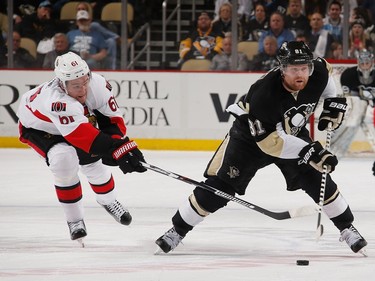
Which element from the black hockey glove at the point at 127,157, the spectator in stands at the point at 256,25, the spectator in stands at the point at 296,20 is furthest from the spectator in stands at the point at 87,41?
the black hockey glove at the point at 127,157

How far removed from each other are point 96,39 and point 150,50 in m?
0.51

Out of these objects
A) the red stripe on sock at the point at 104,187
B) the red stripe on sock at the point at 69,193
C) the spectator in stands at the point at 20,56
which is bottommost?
the spectator in stands at the point at 20,56

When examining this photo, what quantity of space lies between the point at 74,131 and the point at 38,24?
17.5 ft

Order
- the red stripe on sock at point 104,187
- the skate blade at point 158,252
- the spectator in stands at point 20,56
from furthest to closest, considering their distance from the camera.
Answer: the spectator in stands at point 20,56 < the red stripe on sock at point 104,187 < the skate blade at point 158,252

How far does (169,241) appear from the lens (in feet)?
14.4

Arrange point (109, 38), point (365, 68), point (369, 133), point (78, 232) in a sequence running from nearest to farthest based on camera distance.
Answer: point (78, 232) < point (365, 68) < point (369, 133) < point (109, 38)

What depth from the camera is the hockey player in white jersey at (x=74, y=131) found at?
4.44 metres

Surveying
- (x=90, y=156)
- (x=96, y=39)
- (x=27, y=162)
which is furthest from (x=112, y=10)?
(x=90, y=156)

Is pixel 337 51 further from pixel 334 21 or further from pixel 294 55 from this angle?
pixel 294 55

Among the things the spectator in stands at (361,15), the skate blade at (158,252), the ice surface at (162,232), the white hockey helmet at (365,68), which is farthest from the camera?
the spectator in stands at (361,15)

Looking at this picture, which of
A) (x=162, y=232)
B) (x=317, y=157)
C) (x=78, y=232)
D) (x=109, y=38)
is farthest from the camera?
(x=109, y=38)

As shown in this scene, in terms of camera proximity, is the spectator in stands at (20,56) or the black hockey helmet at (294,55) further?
the spectator in stands at (20,56)

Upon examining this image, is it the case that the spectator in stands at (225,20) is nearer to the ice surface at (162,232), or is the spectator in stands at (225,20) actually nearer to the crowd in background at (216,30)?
the crowd in background at (216,30)

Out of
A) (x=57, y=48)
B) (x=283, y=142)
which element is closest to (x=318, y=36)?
(x=57, y=48)
